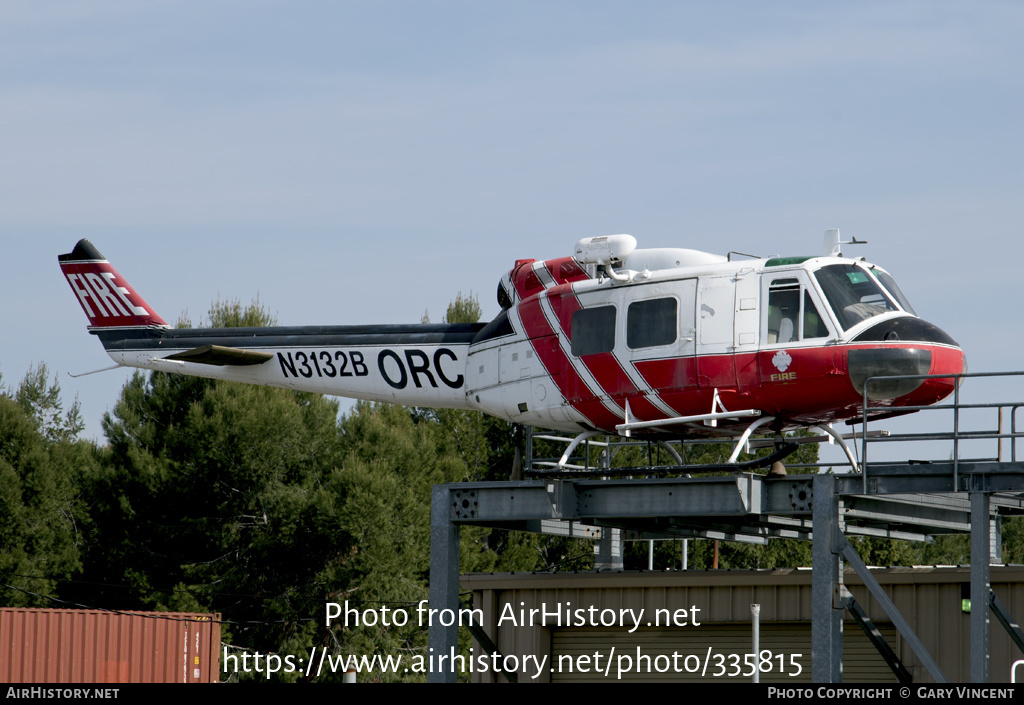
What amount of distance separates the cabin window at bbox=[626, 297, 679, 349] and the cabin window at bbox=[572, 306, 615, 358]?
280mm

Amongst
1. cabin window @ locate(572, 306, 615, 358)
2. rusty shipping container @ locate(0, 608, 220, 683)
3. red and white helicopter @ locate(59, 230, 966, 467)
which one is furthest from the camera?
rusty shipping container @ locate(0, 608, 220, 683)

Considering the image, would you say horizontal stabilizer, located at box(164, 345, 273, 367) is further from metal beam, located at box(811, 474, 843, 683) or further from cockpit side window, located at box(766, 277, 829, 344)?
metal beam, located at box(811, 474, 843, 683)

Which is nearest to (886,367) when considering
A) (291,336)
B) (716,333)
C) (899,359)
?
(899,359)

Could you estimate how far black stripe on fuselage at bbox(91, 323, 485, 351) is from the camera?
1853cm

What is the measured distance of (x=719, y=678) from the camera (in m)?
20.6

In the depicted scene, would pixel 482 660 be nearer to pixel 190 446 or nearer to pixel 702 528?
pixel 702 528

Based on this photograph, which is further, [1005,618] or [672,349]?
[672,349]

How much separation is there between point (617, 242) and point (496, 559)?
3322 centimetres

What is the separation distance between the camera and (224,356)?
19.7 meters

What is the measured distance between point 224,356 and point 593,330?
651cm

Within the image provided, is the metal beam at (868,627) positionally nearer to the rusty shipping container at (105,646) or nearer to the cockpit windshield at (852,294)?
the cockpit windshield at (852,294)

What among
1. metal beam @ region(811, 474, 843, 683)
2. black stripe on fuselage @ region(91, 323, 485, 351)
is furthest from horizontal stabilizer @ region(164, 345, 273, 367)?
metal beam @ region(811, 474, 843, 683)

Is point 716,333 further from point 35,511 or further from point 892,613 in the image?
point 35,511
